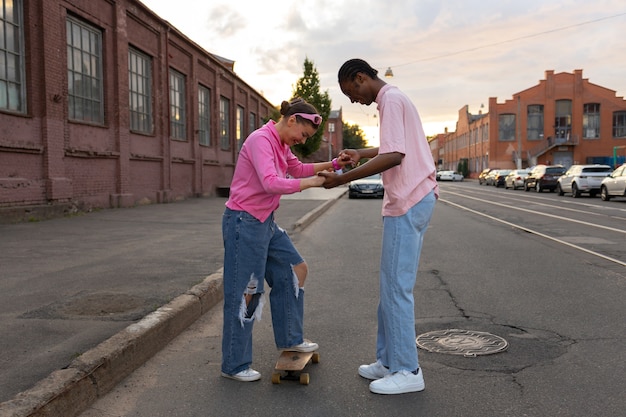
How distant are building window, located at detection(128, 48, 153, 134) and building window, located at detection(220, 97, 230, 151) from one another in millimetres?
10524

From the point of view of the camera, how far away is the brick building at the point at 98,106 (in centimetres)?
1296

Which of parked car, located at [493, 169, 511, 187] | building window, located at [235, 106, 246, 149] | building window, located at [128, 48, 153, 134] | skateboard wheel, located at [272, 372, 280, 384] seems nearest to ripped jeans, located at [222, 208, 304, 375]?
skateboard wheel, located at [272, 372, 280, 384]

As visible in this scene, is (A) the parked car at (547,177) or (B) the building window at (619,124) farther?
(B) the building window at (619,124)

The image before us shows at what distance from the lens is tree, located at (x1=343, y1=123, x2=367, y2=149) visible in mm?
111894

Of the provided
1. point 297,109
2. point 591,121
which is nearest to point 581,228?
point 297,109

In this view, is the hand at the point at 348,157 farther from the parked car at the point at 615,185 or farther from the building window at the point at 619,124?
the building window at the point at 619,124

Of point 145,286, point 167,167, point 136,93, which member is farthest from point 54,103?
point 145,286

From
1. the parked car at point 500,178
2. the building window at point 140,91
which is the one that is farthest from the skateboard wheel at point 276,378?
the parked car at point 500,178

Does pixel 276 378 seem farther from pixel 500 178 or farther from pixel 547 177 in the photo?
pixel 500 178

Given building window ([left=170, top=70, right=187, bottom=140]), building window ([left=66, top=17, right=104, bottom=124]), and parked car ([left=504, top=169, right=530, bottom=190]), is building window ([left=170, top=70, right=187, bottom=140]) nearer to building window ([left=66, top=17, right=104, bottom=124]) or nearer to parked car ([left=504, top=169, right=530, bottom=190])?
building window ([left=66, top=17, right=104, bottom=124])

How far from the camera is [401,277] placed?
3363 mm

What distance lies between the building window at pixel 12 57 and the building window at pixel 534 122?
60159 millimetres

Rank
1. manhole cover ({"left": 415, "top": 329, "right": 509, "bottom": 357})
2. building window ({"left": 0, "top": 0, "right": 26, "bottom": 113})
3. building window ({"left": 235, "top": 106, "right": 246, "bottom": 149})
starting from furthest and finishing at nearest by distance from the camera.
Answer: building window ({"left": 235, "top": 106, "right": 246, "bottom": 149}), building window ({"left": 0, "top": 0, "right": 26, "bottom": 113}), manhole cover ({"left": 415, "top": 329, "right": 509, "bottom": 357})

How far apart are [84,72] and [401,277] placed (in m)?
15.1
